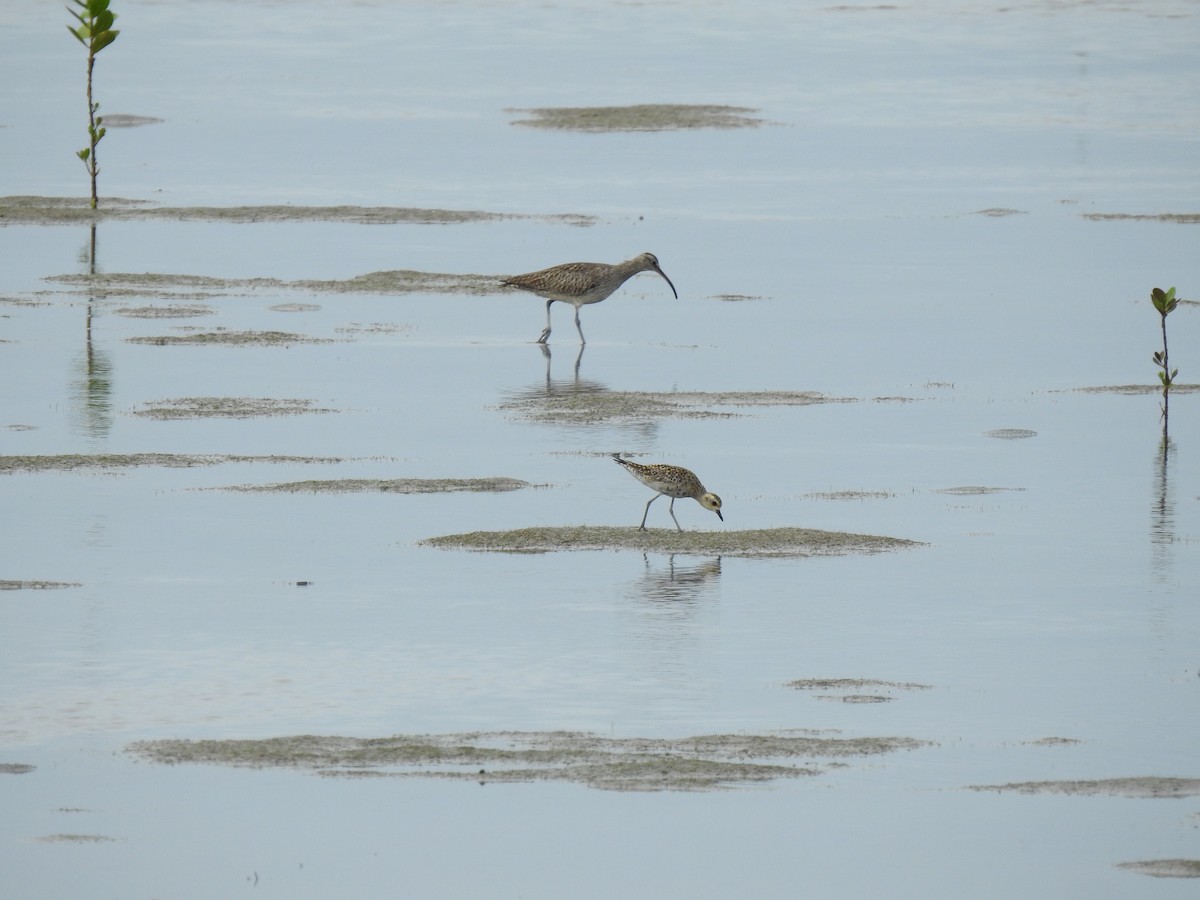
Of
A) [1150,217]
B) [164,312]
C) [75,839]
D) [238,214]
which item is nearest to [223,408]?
[164,312]

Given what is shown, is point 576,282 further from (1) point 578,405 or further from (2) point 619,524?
(2) point 619,524

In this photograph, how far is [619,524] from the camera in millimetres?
18734

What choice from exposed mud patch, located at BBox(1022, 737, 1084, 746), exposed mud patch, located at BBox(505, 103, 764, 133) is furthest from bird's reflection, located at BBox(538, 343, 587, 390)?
exposed mud patch, located at BBox(505, 103, 764, 133)

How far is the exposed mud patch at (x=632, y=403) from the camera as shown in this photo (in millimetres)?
23375

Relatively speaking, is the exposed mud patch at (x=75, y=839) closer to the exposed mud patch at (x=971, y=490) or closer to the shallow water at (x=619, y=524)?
the shallow water at (x=619, y=524)

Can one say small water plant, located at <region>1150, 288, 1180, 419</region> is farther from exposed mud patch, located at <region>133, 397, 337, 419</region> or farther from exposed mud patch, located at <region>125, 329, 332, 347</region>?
exposed mud patch, located at <region>125, 329, 332, 347</region>

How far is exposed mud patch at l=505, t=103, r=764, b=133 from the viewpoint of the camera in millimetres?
50812

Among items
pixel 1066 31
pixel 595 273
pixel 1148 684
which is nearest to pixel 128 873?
pixel 1148 684

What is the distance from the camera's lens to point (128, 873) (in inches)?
441

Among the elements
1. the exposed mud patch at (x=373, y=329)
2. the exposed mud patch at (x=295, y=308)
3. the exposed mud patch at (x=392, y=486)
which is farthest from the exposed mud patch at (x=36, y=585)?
the exposed mud patch at (x=295, y=308)

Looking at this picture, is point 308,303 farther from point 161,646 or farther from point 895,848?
point 895,848

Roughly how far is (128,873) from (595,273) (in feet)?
58.0

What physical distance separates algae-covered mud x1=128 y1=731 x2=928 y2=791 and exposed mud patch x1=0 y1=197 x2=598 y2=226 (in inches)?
972

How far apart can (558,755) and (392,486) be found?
7.51m
